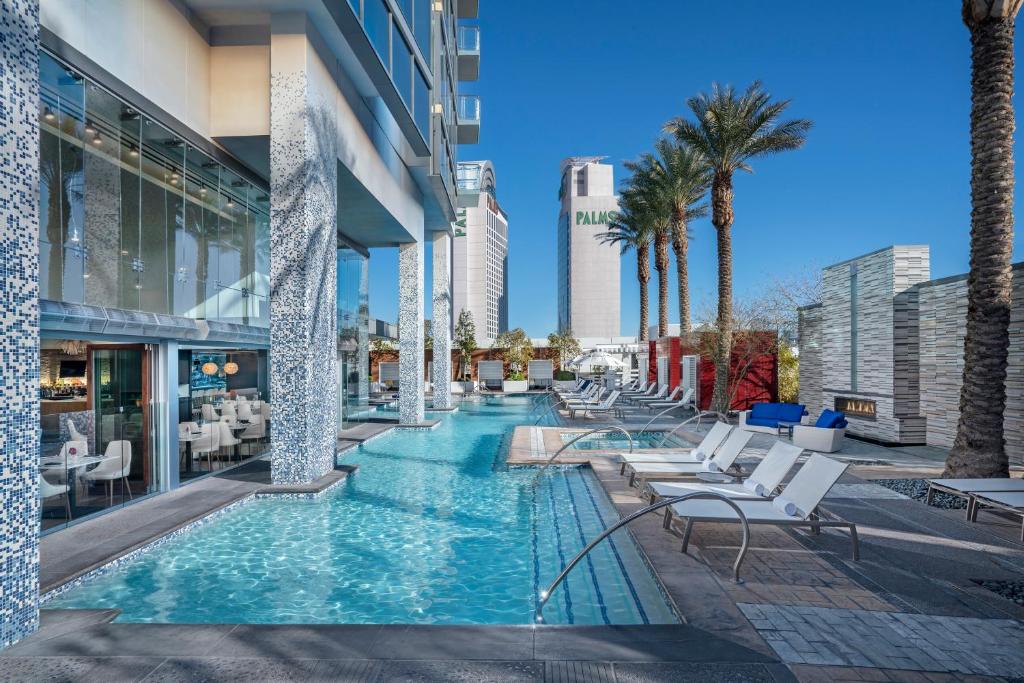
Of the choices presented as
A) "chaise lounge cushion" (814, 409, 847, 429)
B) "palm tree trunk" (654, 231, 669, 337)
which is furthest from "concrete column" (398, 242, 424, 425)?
"palm tree trunk" (654, 231, 669, 337)

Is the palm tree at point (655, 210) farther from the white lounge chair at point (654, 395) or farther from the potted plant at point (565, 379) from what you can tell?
the potted plant at point (565, 379)

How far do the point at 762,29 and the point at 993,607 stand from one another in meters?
27.3

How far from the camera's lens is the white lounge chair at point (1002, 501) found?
17.5ft

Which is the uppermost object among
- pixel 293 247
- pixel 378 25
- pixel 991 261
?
pixel 378 25

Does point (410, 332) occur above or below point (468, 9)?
below

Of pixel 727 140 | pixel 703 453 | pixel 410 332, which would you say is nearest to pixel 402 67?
pixel 410 332

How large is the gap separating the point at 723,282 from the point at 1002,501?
1075 cm

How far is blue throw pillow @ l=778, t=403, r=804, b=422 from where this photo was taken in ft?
40.5

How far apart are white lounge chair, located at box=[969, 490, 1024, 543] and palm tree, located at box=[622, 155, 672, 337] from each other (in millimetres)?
17016

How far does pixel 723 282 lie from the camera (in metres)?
15.7

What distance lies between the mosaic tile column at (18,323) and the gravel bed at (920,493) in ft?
27.6

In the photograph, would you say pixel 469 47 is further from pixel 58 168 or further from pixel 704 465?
pixel 704 465

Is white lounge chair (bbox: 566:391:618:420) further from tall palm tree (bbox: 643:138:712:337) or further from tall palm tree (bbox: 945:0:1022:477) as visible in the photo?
tall palm tree (bbox: 945:0:1022:477)

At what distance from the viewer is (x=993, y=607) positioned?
3795 mm
